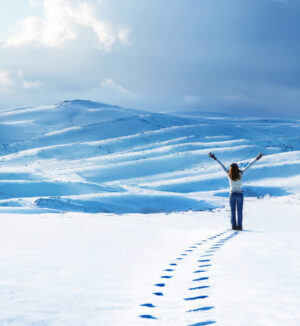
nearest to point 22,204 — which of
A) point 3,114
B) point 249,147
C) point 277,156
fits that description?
point 277,156

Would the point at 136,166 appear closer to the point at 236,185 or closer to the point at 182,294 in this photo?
the point at 236,185

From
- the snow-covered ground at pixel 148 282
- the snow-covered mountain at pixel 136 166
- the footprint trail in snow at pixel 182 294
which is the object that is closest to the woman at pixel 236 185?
the snow-covered ground at pixel 148 282

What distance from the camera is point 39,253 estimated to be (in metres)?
6.99

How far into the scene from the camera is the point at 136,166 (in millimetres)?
63031

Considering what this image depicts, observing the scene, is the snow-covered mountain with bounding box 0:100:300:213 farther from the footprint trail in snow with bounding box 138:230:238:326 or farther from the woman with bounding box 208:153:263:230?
the footprint trail in snow with bounding box 138:230:238:326

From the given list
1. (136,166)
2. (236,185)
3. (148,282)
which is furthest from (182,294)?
(136,166)

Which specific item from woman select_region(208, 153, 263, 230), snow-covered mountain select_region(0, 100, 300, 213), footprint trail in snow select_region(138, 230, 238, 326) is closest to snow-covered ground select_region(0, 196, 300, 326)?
footprint trail in snow select_region(138, 230, 238, 326)

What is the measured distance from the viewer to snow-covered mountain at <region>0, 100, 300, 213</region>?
Answer: 3916 cm

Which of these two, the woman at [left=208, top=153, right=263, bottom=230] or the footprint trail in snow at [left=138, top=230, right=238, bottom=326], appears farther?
the woman at [left=208, top=153, right=263, bottom=230]

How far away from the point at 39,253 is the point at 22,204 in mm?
→ 26454

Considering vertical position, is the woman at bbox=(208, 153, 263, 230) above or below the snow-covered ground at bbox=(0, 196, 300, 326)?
above

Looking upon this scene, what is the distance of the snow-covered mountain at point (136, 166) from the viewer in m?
39.2

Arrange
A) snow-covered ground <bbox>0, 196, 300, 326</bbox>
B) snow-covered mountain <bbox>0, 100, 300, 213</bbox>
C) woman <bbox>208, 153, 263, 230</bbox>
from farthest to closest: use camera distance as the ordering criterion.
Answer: snow-covered mountain <bbox>0, 100, 300, 213</bbox> → woman <bbox>208, 153, 263, 230</bbox> → snow-covered ground <bbox>0, 196, 300, 326</bbox>

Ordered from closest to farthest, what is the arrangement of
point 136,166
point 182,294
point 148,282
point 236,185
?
point 182,294 < point 148,282 < point 236,185 < point 136,166
